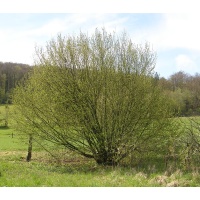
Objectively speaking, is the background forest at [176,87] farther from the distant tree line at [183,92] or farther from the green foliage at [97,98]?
the green foliage at [97,98]

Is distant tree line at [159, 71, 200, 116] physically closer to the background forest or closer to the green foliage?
the background forest

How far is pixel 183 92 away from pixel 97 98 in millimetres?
15263

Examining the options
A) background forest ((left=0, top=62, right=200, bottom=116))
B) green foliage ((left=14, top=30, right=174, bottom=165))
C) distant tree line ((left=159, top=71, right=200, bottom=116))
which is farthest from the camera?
background forest ((left=0, top=62, right=200, bottom=116))

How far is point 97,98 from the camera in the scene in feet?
45.1

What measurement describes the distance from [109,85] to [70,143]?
3631 mm

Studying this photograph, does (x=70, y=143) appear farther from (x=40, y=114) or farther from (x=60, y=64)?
(x=60, y=64)

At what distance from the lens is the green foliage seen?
13.6 m

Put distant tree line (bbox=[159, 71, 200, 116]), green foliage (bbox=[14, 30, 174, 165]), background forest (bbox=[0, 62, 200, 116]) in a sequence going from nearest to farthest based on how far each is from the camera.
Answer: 1. green foliage (bbox=[14, 30, 174, 165])
2. distant tree line (bbox=[159, 71, 200, 116])
3. background forest (bbox=[0, 62, 200, 116])

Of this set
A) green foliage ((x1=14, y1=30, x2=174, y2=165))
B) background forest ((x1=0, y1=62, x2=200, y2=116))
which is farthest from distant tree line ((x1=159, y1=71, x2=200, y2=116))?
green foliage ((x1=14, y1=30, x2=174, y2=165))

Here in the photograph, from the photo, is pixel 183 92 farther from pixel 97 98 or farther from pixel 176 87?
pixel 97 98

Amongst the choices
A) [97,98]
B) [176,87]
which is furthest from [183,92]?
[97,98]

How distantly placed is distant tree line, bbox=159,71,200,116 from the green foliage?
254 centimetres

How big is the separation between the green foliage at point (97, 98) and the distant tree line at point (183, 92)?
2536mm

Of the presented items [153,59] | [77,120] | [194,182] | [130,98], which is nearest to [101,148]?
[77,120]
